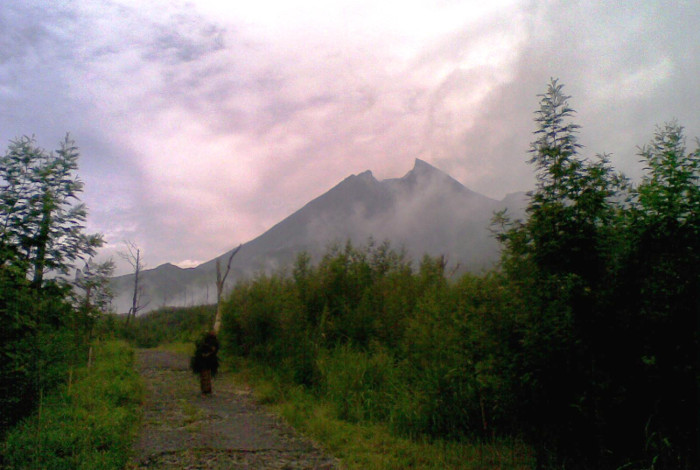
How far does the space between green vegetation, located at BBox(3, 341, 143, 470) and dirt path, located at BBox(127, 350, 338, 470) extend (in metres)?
0.35

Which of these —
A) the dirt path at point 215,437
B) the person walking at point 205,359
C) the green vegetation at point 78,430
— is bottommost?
Result: the dirt path at point 215,437

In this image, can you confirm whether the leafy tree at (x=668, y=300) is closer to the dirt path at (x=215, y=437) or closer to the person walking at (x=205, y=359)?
the dirt path at (x=215, y=437)

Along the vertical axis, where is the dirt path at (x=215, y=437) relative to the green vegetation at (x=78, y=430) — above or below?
below

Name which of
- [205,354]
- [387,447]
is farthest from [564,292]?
[205,354]

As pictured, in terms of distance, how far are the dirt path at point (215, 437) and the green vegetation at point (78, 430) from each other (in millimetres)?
348

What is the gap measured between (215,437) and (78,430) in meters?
2.06

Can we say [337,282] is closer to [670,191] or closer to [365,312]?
[365,312]

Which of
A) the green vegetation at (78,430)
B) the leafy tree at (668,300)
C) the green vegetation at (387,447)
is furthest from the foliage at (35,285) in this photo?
the leafy tree at (668,300)

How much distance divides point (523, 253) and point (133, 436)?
256 inches

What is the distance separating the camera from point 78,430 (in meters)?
7.15

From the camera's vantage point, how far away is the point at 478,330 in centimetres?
682

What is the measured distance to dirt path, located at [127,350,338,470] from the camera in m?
6.91

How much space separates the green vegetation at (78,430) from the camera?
614 cm

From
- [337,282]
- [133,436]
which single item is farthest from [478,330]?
[337,282]
